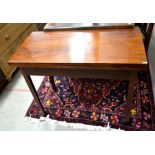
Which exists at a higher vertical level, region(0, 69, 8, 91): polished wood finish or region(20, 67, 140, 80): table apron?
region(20, 67, 140, 80): table apron

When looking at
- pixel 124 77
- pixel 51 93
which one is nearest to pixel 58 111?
pixel 51 93

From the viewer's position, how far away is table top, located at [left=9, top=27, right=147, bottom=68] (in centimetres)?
90

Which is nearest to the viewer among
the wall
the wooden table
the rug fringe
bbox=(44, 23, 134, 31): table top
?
the wooden table

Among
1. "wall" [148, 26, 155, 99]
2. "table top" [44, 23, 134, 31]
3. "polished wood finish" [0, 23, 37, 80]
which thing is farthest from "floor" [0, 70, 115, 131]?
"wall" [148, 26, 155, 99]

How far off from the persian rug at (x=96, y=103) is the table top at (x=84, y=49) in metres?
0.58

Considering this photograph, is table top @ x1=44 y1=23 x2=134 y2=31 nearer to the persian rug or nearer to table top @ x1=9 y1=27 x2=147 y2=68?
table top @ x1=9 y1=27 x2=147 y2=68

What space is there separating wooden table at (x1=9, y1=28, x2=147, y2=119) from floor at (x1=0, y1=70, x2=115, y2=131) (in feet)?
1.39

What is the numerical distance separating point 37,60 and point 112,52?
1.50 feet

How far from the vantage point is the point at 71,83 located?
1.72m

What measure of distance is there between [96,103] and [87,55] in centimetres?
65

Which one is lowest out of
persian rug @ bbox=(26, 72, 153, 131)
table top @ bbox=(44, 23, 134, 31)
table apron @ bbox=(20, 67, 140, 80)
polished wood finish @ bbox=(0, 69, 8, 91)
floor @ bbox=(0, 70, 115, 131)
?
floor @ bbox=(0, 70, 115, 131)

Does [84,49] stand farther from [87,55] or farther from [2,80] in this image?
[2,80]

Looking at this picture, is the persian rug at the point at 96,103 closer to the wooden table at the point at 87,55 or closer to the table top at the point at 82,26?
the wooden table at the point at 87,55

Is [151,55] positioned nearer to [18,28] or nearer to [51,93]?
[51,93]
